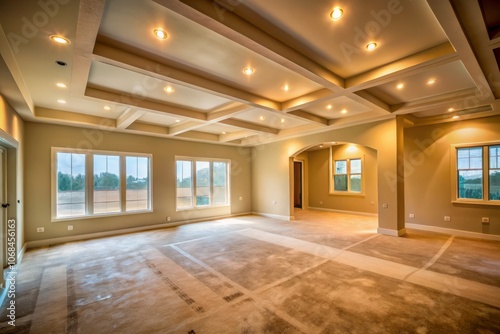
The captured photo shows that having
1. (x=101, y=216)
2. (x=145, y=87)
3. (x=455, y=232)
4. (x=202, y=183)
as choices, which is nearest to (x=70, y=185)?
(x=101, y=216)

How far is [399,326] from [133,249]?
15.7 feet

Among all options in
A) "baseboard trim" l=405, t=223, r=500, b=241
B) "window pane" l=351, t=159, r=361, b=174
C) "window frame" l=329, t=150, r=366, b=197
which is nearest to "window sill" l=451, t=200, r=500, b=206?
"baseboard trim" l=405, t=223, r=500, b=241

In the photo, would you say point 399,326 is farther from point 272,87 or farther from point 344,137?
point 344,137

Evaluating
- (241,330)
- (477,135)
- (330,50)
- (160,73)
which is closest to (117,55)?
(160,73)

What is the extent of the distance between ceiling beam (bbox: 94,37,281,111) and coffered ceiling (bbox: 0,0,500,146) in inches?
0.5

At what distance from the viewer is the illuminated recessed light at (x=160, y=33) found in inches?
98.6

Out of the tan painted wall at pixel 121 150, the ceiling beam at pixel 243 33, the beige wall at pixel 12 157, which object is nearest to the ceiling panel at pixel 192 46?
the ceiling beam at pixel 243 33

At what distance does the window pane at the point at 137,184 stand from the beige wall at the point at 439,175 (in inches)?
315

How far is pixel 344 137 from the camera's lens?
6641 millimetres

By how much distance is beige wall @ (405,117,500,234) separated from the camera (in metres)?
5.54

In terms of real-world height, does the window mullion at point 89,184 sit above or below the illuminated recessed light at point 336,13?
below

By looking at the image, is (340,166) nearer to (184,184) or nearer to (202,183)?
(202,183)

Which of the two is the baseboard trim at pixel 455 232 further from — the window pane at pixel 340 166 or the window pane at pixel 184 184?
the window pane at pixel 184 184

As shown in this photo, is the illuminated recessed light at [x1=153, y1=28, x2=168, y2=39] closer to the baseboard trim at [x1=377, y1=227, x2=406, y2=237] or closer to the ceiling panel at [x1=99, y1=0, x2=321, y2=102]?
the ceiling panel at [x1=99, y1=0, x2=321, y2=102]
